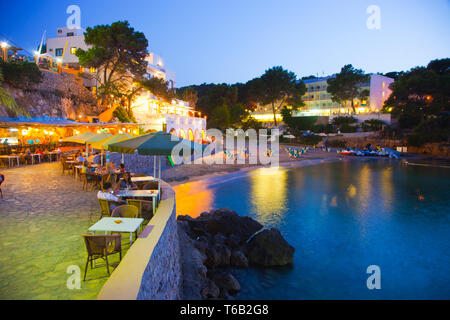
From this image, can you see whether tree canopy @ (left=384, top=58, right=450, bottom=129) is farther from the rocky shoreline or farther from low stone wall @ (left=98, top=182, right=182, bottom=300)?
low stone wall @ (left=98, top=182, right=182, bottom=300)

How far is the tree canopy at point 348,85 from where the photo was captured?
56.2m

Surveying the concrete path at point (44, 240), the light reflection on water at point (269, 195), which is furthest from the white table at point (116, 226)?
the light reflection on water at point (269, 195)

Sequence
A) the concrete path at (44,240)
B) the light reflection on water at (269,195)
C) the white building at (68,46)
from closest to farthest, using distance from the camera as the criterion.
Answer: the concrete path at (44,240) → the light reflection on water at (269,195) → the white building at (68,46)

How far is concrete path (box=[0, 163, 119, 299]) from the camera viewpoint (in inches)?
157

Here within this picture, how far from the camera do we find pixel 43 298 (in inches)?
147

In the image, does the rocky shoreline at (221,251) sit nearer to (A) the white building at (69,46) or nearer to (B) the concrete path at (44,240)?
(B) the concrete path at (44,240)

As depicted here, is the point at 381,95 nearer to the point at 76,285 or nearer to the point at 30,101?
the point at 30,101

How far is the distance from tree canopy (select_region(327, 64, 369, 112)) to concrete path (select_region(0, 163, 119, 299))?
5753 centimetres

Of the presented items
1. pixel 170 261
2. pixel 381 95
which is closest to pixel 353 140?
pixel 381 95

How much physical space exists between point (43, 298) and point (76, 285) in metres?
0.42

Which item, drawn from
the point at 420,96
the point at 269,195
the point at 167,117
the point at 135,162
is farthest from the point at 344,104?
the point at 135,162

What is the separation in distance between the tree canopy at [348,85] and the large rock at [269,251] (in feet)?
180

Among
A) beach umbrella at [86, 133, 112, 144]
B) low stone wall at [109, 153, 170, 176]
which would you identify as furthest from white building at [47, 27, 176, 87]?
beach umbrella at [86, 133, 112, 144]

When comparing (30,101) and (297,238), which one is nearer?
(297,238)
